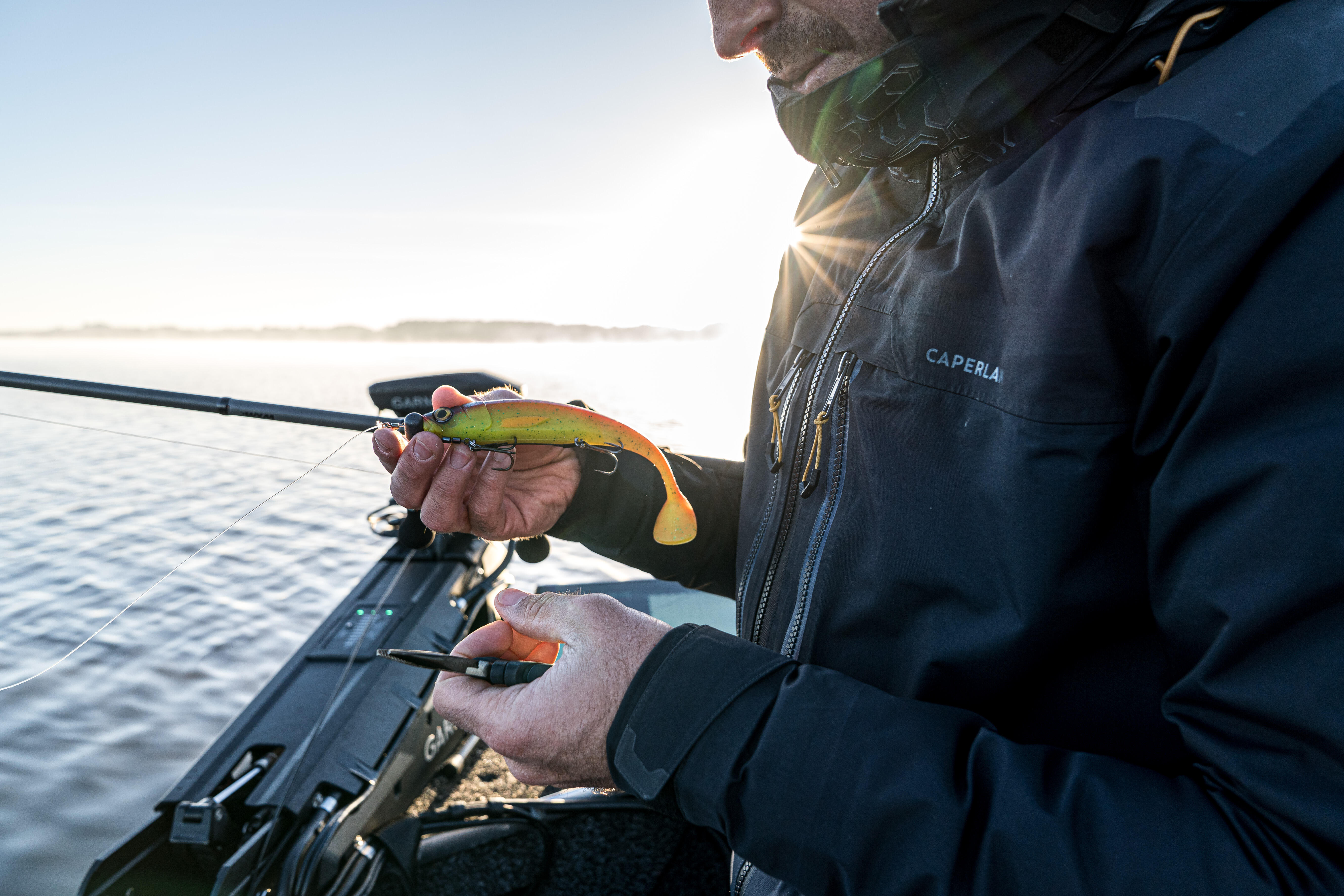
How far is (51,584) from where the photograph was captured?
6113mm

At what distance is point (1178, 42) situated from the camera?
93 centimetres

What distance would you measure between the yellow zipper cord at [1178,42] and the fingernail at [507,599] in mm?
1315

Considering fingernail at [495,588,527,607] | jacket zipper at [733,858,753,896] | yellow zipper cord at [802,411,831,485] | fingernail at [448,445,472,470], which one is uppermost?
yellow zipper cord at [802,411,831,485]

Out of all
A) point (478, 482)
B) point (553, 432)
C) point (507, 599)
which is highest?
point (553, 432)

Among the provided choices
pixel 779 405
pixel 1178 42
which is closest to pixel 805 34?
Result: pixel 1178 42

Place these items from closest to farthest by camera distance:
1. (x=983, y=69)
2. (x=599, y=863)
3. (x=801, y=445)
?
(x=983, y=69) < (x=801, y=445) < (x=599, y=863)

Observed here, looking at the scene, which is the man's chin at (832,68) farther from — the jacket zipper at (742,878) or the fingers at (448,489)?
the jacket zipper at (742,878)

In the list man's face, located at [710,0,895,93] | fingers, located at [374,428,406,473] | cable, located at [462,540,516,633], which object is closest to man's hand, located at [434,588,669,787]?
fingers, located at [374,428,406,473]

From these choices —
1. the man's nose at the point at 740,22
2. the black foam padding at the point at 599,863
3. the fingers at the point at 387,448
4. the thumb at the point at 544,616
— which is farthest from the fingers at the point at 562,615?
the black foam padding at the point at 599,863

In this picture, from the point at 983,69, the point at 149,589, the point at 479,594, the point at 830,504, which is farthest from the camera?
the point at 479,594

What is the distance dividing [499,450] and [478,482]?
4.2 inches

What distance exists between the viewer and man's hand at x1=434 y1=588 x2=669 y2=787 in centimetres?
105

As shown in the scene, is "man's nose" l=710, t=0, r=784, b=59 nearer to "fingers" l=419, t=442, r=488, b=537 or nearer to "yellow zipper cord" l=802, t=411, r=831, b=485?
"yellow zipper cord" l=802, t=411, r=831, b=485

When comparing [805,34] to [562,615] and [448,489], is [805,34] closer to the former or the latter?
[562,615]
